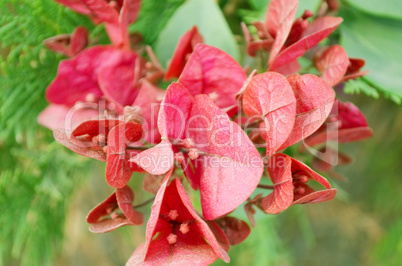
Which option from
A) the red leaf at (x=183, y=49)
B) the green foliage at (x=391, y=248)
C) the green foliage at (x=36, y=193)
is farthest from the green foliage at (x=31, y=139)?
the green foliage at (x=391, y=248)

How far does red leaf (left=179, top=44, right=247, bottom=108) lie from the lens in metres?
0.25

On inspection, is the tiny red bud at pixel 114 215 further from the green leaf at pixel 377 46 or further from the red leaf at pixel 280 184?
the green leaf at pixel 377 46

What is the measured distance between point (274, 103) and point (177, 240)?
10cm

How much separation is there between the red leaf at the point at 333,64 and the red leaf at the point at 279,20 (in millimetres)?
38

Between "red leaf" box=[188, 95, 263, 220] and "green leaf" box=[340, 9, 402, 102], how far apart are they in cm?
14

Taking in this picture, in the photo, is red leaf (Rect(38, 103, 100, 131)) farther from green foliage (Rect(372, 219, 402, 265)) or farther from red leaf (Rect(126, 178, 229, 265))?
green foliage (Rect(372, 219, 402, 265))

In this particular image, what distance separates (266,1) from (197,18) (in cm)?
7

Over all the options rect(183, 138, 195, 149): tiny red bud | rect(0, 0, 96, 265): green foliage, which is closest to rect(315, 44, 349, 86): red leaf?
rect(183, 138, 195, 149): tiny red bud

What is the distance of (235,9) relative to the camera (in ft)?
1.38

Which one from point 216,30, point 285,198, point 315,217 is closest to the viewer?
point 285,198

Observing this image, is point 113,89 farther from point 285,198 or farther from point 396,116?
point 396,116

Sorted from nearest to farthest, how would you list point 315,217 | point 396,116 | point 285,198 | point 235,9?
1. point 285,198
2. point 235,9
3. point 396,116
4. point 315,217

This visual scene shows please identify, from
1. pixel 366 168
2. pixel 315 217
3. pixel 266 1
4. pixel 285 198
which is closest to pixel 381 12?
pixel 266 1

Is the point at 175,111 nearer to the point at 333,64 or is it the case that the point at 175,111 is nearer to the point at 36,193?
the point at 333,64
